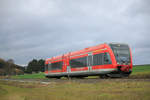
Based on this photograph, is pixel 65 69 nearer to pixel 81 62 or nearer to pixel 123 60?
pixel 81 62

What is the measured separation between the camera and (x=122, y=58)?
1983cm

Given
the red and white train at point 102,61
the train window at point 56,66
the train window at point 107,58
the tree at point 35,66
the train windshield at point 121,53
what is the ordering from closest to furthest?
1. the red and white train at point 102,61
2. the train windshield at point 121,53
3. the train window at point 107,58
4. the train window at point 56,66
5. the tree at point 35,66

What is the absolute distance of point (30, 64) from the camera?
111 metres

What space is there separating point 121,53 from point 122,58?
0.61 meters

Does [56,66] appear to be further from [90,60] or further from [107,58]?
[107,58]

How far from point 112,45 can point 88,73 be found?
4.85 metres

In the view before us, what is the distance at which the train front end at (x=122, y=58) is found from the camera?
19.4 meters

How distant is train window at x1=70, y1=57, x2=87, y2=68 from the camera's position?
80.6 ft

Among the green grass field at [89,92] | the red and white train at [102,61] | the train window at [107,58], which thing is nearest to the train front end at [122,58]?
the red and white train at [102,61]

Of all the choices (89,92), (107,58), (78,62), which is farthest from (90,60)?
(89,92)

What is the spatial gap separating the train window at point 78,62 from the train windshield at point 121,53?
17.1ft

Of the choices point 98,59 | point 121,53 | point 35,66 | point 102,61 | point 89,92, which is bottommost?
point 89,92

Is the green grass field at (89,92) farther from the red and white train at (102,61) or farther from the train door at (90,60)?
the train door at (90,60)

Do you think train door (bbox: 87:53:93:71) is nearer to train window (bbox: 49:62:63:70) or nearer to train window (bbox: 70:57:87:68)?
train window (bbox: 70:57:87:68)
